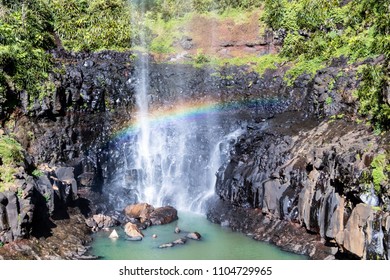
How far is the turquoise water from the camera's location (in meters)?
18.2

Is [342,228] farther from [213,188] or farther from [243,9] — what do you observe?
[243,9]

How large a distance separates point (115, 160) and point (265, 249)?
43.6 feet

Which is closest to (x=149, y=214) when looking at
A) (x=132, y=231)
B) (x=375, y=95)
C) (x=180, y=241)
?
(x=132, y=231)

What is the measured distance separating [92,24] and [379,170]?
31.5 m

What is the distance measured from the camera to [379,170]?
14.9 metres

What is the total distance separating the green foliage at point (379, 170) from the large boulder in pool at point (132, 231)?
443 inches

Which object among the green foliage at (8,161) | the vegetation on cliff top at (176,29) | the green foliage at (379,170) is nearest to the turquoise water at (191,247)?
the green foliage at (8,161)

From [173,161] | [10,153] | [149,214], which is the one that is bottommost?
[149,214]

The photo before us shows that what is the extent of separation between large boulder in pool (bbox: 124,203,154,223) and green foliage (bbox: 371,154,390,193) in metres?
12.5

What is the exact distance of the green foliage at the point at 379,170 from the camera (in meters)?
14.5

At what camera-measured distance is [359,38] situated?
27594 millimetres

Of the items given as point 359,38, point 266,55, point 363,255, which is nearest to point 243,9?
point 266,55

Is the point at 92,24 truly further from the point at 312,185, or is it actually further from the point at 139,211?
the point at 312,185

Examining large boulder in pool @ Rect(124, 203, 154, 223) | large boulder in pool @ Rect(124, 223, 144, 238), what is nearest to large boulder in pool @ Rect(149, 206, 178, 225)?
large boulder in pool @ Rect(124, 203, 154, 223)
